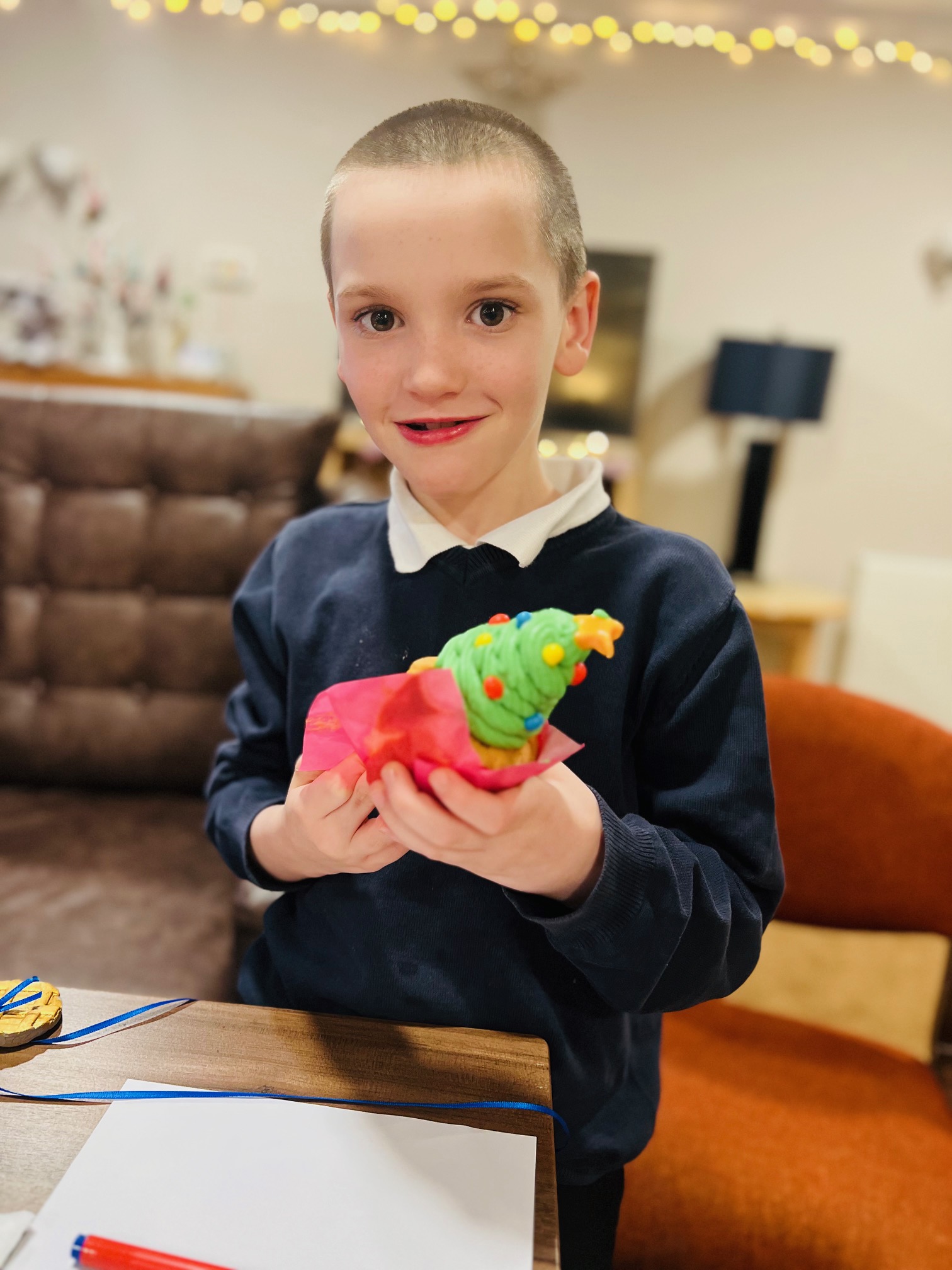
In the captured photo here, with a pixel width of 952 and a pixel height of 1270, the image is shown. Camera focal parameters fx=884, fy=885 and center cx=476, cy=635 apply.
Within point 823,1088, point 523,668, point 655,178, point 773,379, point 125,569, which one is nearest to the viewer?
point 523,668

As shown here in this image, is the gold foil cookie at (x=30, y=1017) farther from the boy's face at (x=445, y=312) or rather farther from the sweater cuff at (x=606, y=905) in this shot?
the boy's face at (x=445, y=312)

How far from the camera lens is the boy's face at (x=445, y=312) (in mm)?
585

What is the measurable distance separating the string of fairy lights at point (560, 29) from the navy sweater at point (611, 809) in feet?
11.2

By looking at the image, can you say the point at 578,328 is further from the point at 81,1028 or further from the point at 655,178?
the point at 655,178

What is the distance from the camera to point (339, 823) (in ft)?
1.86

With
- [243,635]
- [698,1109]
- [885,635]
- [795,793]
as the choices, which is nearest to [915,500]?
[885,635]

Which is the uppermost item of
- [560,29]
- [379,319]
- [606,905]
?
[560,29]

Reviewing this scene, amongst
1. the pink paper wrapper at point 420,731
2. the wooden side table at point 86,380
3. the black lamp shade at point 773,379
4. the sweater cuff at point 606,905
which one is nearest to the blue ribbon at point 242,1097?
the sweater cuff at point 606,905

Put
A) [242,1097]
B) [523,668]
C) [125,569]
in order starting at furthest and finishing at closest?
[125,569] → [242,1097] → [523,668]

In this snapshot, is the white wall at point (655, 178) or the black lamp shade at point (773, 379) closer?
the black lamp shade at point (773, 379)

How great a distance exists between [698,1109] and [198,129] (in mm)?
3775

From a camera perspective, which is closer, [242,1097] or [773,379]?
[242,1097]

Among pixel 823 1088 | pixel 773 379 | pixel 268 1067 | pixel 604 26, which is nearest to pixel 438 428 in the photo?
pixel 268 1067

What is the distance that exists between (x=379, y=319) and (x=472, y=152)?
0.13 metres
